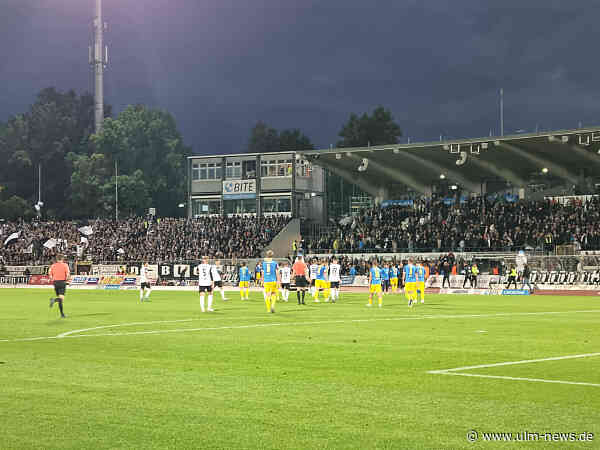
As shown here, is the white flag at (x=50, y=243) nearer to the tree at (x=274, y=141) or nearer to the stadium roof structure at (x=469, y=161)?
the stadium roof structure at (x=469, y=161)

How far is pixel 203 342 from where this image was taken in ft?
58.2

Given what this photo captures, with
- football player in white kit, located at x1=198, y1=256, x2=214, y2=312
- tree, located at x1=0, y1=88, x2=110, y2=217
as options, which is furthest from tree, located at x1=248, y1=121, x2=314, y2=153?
football player in white kit, located at x1=198, y1=256, x2=214, y2=312

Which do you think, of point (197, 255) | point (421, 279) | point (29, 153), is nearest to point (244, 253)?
point (197, 255)

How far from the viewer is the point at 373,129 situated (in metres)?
122

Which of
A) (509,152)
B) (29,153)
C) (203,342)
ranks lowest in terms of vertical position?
(203,342)

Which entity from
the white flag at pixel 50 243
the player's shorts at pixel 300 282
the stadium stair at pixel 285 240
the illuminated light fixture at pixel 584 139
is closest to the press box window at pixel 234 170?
the stadium stair at pixel 285 240

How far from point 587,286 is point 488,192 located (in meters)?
21.2

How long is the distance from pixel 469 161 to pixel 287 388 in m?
57.7

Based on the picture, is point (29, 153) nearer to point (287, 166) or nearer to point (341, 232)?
point (287, 166)

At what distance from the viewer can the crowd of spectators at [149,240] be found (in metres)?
70.9

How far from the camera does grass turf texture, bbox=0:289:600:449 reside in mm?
8219

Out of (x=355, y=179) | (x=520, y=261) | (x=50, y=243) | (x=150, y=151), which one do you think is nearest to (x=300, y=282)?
(x=520, y=261)

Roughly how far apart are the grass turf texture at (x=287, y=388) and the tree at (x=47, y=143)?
111m

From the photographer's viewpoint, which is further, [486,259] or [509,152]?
[509,152]
